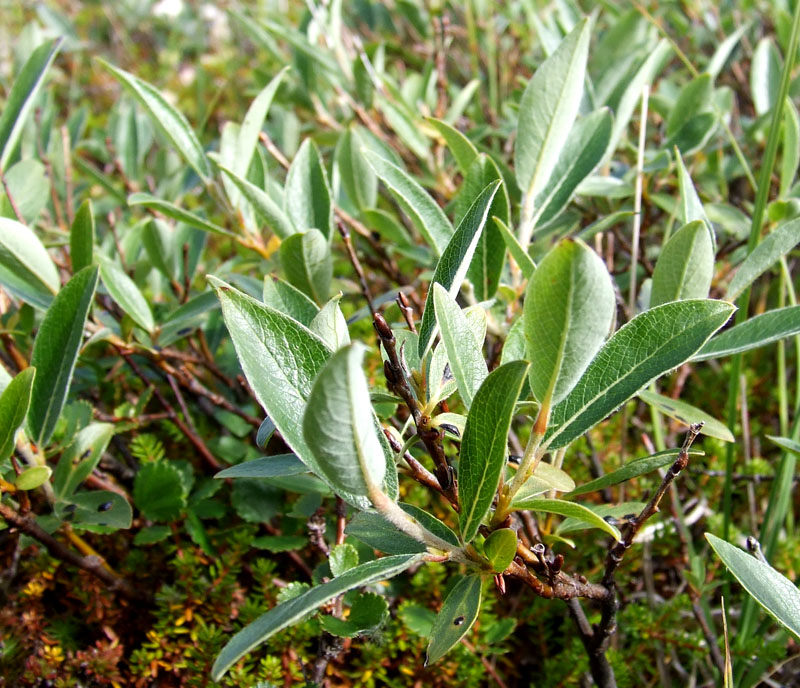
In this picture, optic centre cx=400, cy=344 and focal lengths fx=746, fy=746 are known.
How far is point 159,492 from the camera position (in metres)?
1.28

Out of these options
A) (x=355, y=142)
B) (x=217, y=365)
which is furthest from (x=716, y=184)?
(x=217, y=365)

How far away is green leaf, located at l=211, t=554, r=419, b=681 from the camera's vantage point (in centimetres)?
60

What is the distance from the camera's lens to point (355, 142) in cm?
138

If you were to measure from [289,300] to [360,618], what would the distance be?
42 centimetres

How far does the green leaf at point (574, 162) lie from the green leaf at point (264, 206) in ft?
1.29

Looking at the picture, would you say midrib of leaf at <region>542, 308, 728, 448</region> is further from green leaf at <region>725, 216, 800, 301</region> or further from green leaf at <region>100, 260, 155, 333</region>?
green leaf at <region>100, 260, 155, 333</region>

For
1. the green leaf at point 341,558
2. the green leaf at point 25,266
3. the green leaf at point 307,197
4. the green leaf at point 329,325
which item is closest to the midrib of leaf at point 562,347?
the green leaf at point 329,325

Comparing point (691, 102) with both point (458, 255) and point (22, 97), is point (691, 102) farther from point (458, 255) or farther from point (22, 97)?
point (22, 97)

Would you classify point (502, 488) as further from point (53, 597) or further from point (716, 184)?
point (716, 184)

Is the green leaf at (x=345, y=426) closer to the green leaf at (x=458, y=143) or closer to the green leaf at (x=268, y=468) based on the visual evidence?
the green leaf at (x=268, y=468)

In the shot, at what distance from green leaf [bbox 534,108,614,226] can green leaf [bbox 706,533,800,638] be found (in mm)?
558

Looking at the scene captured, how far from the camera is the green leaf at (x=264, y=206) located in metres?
1.10

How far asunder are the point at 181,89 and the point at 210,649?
2.69m

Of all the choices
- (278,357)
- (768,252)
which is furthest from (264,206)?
(768,252)
